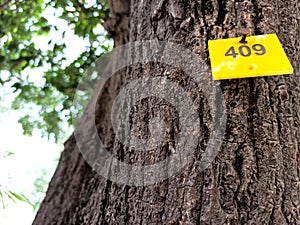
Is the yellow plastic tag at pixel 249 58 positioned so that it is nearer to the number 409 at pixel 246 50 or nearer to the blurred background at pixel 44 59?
the number 409 at pixel 246 50

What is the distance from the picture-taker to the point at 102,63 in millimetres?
1981

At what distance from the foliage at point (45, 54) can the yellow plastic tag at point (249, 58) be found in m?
1.07

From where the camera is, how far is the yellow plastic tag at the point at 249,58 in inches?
32.3

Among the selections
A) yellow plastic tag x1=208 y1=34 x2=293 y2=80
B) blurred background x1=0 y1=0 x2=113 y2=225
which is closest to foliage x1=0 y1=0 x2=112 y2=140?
blurred background x1=0 y1=0 x2=113 y2=225

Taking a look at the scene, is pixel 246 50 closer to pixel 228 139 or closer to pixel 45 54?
pixel 228 139

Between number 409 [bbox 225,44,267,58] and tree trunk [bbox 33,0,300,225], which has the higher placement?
number 409 [bbox 225,44,267,58]

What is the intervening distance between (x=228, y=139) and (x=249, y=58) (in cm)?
16

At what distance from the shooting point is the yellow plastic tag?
0.82 metres

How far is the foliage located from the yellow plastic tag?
1065 mm

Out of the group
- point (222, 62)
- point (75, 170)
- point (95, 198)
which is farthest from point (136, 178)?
point (75, 170)

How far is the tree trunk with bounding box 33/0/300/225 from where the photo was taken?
76 centimetres

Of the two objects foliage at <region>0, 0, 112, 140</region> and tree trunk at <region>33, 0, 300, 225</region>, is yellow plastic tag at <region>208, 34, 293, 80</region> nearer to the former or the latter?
tree trunk at <region>33, 0, 300, 225</region>

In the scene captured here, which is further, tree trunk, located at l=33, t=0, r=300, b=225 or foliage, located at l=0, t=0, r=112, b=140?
foliage, located at l=0, t=0, r=112, b=140

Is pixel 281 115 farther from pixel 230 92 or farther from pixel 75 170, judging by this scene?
pixel 75 170
